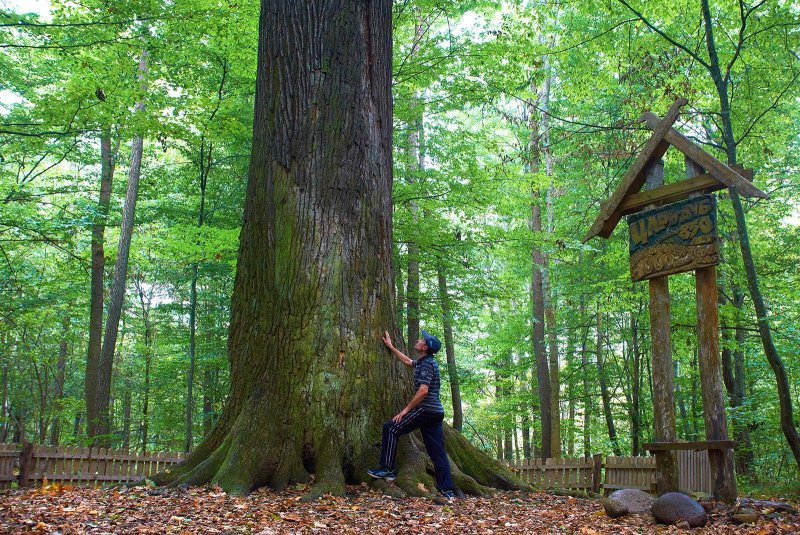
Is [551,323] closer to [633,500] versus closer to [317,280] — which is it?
[633,500]

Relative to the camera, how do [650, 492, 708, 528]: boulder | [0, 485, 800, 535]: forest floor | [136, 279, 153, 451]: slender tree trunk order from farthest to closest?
[136, 279, 153, 451]: slender tree trunk → [650, 492, 708, 528]: boulder → [0, 485, 800, 535]: forest floor

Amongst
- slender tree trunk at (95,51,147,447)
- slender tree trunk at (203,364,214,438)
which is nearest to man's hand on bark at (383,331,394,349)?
slender tree trunk at (95,51,147,447)

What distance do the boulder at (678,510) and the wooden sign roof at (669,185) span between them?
2829mm

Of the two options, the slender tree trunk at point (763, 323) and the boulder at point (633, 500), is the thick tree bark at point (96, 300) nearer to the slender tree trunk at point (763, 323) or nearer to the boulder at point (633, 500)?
the boulder at point (633, 500)

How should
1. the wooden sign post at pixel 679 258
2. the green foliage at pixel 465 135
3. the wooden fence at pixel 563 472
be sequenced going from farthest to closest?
the wooden fence at pixel 563 472 → the green foliage at pixel 465 135 → the wooden sign post at pixel 679 258

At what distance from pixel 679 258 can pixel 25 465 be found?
30.6ft

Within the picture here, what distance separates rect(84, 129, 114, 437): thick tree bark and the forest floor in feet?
26.0

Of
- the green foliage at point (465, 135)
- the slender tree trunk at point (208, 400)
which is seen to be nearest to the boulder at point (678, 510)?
the green foliage at point (465, 135)

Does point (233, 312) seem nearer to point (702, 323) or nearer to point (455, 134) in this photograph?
point (702, 323)

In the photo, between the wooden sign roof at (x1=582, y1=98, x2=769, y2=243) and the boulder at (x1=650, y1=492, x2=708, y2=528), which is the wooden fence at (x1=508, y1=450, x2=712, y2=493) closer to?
the boulder at (x1=650, y1=492, x2=708, y2=528)

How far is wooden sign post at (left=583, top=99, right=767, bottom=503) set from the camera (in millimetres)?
5613

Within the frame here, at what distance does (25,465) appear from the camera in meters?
8.74

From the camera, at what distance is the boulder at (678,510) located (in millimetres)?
4836

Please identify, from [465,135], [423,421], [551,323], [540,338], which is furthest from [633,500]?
[551,323]
